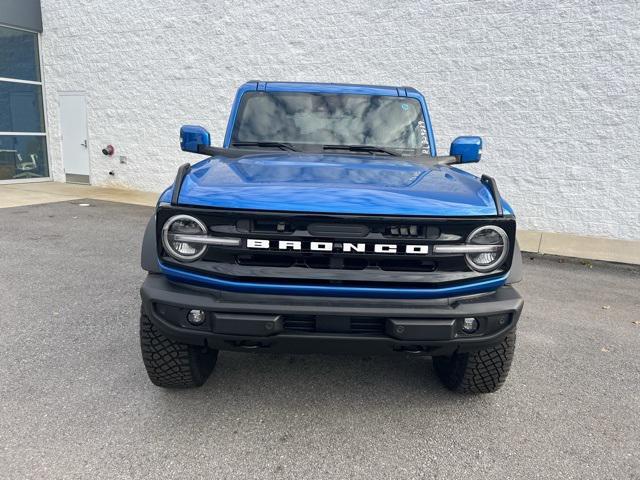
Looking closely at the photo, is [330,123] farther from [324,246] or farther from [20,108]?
[20,108]

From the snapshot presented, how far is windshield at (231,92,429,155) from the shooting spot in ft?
11.4

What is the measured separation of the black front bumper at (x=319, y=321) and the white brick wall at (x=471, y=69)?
6906mm

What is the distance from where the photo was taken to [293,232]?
2.23 meters

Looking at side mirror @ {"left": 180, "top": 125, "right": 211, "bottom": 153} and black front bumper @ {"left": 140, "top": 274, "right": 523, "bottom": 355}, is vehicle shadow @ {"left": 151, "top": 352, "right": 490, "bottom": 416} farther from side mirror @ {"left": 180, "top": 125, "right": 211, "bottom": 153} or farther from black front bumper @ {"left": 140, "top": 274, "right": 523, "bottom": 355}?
side mirror @ {"left": 180, "top": 125, "right": 211, "bottom": 153}

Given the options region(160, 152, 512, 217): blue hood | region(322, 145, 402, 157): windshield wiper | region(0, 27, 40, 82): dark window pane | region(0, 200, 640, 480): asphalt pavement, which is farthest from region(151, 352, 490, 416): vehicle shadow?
region(0, 27, 40, 82): dark window pane

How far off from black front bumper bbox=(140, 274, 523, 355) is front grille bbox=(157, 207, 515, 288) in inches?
4.1

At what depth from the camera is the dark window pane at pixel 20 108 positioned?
474 inches

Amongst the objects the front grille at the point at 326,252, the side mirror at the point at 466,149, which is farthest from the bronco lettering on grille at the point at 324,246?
the side mirror at the point at 466,149

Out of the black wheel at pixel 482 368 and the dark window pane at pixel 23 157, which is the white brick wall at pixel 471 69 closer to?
the dark window pane at pixel 23 157

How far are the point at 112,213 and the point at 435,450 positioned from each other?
8361 millimetres

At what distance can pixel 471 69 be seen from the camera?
838 centimetres

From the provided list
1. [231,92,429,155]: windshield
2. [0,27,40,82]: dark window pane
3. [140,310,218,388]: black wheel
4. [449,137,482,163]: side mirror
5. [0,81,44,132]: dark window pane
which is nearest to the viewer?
[140,310,218,388]: black wheel

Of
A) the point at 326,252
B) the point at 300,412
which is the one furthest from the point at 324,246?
the point at 300,412

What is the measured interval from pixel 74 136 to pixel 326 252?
41.5 feet
